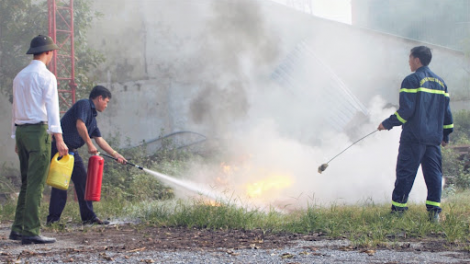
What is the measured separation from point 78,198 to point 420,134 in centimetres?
426

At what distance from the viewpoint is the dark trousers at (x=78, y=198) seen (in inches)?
233

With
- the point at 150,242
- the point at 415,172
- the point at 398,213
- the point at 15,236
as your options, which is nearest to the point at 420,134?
the point at 415,172

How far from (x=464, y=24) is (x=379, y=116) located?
1360 cm

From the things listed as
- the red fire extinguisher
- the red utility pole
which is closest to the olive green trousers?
the red fire extinguisher

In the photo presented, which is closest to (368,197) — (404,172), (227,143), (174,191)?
(404,172)

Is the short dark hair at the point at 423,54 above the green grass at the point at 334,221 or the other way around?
above

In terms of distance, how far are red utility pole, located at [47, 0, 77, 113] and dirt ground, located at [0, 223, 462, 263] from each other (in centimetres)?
607

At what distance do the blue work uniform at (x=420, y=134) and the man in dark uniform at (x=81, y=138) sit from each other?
11.1 feet

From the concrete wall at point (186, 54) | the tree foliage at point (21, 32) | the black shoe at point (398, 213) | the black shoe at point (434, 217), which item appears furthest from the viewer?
the concrete wall at point (186, 54)

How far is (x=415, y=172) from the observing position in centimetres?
571

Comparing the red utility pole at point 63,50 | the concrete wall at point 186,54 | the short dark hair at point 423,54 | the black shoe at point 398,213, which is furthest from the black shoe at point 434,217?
the red utility pole at point 63,50

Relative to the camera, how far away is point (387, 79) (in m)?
14.5

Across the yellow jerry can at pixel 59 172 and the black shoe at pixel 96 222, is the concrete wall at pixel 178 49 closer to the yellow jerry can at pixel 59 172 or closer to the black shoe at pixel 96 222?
the black shoe at pixel 96 222

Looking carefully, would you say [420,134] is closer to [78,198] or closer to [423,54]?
[423,54]
